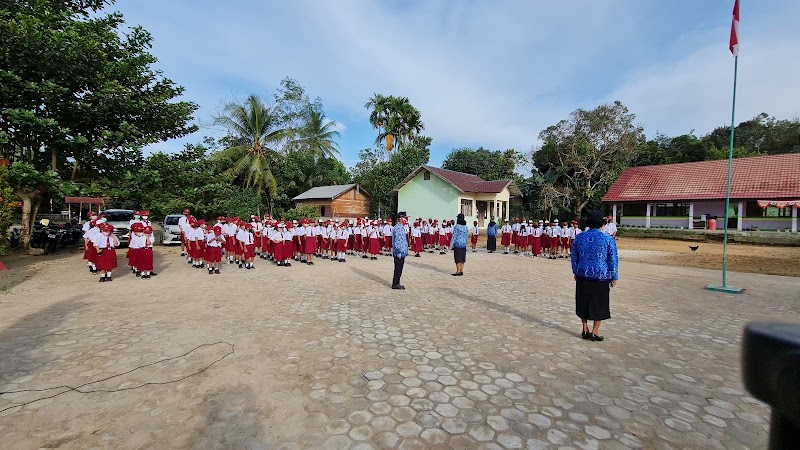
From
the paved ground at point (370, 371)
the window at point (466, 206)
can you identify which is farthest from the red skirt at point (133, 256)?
the window at point (466, 206)

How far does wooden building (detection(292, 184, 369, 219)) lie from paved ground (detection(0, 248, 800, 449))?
21.0 m

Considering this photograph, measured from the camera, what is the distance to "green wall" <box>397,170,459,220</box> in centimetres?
2698

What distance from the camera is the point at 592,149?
27141mm

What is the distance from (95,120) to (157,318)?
11.6m

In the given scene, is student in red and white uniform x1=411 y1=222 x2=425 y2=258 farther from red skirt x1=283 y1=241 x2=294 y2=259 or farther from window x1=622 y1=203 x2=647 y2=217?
window x1=622 y1=203 x2=647 y2=217

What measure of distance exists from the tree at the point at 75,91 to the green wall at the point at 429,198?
16.9 meters

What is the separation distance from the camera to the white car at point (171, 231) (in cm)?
1823

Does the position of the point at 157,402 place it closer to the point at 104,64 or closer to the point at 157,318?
the point at 157,318

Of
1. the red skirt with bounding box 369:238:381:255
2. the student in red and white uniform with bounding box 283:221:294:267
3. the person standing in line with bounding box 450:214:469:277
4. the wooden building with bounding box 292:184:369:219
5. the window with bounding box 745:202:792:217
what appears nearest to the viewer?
the person standing in line with bounding box 450:214:469:277

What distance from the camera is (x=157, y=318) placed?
5.94 metres

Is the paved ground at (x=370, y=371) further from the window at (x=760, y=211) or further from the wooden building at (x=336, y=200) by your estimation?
the wooden building at (x=336, y=200)

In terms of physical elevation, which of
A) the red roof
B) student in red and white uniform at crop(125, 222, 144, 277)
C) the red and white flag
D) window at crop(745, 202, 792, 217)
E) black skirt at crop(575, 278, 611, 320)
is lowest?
black skirt at crop(575, 278, 611, 320)

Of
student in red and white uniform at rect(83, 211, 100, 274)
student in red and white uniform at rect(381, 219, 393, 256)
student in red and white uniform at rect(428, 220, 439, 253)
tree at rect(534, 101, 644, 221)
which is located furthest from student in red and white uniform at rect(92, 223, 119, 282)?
tree at rect(534, 101, 644, 221)

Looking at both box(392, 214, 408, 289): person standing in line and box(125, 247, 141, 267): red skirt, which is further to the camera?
box(125, 247, 141, 267): red skirt
